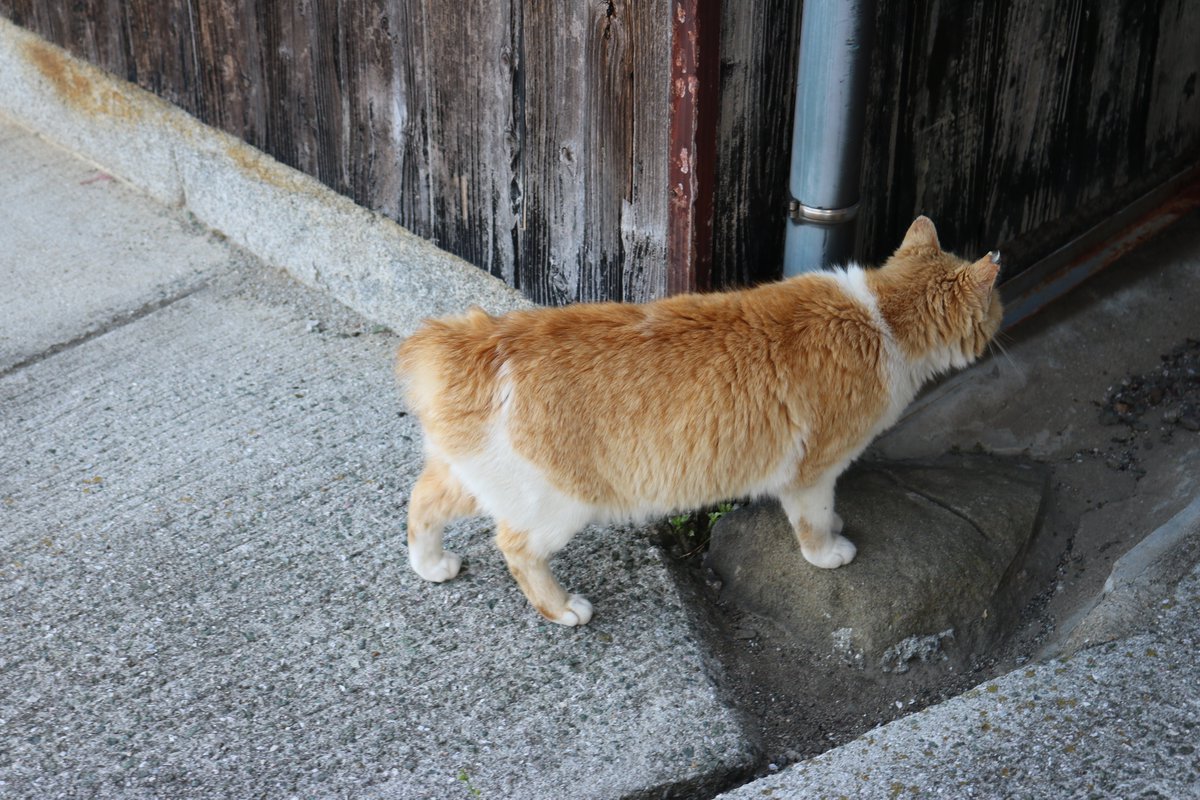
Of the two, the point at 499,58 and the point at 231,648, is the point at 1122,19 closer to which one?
the point at 499,58

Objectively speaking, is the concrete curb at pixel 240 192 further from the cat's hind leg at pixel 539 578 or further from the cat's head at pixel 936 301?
the cat's head at pixel 936 301

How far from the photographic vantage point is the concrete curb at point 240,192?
424 cm

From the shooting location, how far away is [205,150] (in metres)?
4.99

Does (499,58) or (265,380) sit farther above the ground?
(499,58)

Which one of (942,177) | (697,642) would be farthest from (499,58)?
(697,642)

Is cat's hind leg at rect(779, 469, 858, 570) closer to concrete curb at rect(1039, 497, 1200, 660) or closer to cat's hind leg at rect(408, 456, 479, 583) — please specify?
concrete curb at rect(1039, 497, 1200, 660)

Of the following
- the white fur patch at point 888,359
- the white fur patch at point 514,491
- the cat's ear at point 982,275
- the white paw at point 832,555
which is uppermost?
the cat's ear at point 982,275

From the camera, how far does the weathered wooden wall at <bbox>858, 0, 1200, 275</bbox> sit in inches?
137

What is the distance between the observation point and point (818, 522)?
10.5 ft

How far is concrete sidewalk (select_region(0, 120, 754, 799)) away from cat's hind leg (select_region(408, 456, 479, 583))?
0.21 ft

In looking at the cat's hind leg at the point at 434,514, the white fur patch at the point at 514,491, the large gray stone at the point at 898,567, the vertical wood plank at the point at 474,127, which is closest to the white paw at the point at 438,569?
the cat's hind leg at the point at 434,514

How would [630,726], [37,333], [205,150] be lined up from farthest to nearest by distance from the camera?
[205,150]
[37,333]
[630,726]

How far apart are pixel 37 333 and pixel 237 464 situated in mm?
1305

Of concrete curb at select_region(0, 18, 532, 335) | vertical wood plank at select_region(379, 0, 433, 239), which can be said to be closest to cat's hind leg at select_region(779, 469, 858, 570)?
concrete curb at select_region(0, 18, 532, 335)
